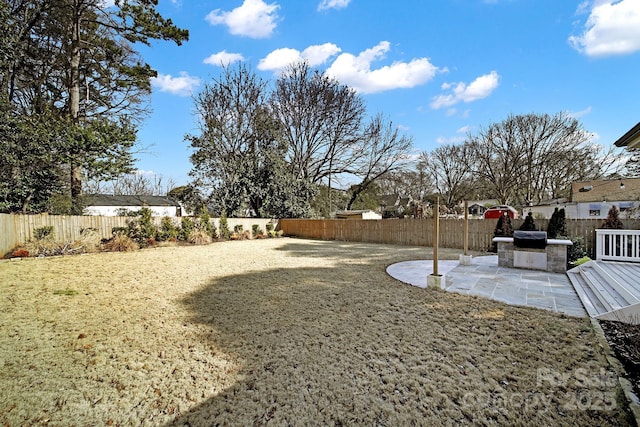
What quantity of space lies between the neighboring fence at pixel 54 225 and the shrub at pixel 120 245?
0.93m

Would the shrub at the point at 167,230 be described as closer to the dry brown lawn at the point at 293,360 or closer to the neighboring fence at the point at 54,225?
the neighboring fence at the point at 54,225

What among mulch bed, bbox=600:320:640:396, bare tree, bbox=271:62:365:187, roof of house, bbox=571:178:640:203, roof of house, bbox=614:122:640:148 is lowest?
mulch bed, bbox=600:320:640:396

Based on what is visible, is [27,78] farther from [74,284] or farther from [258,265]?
[258,265]

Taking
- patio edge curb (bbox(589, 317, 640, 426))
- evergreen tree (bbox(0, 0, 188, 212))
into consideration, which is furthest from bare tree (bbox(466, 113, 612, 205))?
patio edge curb (bbox(589, 317, 640, 426))

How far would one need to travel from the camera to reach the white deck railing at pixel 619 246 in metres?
5.48

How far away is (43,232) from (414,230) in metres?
12.3

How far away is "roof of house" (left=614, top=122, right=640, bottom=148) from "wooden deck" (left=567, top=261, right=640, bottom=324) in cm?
167

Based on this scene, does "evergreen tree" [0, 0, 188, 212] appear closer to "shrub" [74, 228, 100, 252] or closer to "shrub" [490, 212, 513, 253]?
"shrub" [74, 228, 100, 252]

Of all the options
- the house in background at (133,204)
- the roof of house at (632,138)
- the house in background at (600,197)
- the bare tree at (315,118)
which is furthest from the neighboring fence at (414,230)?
the house in background at (133,204)

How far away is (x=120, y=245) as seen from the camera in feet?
29.2

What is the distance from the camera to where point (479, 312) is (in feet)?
10.8

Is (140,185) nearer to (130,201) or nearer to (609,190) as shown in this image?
(130,201)

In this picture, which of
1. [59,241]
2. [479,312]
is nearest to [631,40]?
[479,312]

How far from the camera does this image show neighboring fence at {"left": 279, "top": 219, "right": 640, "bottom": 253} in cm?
775
